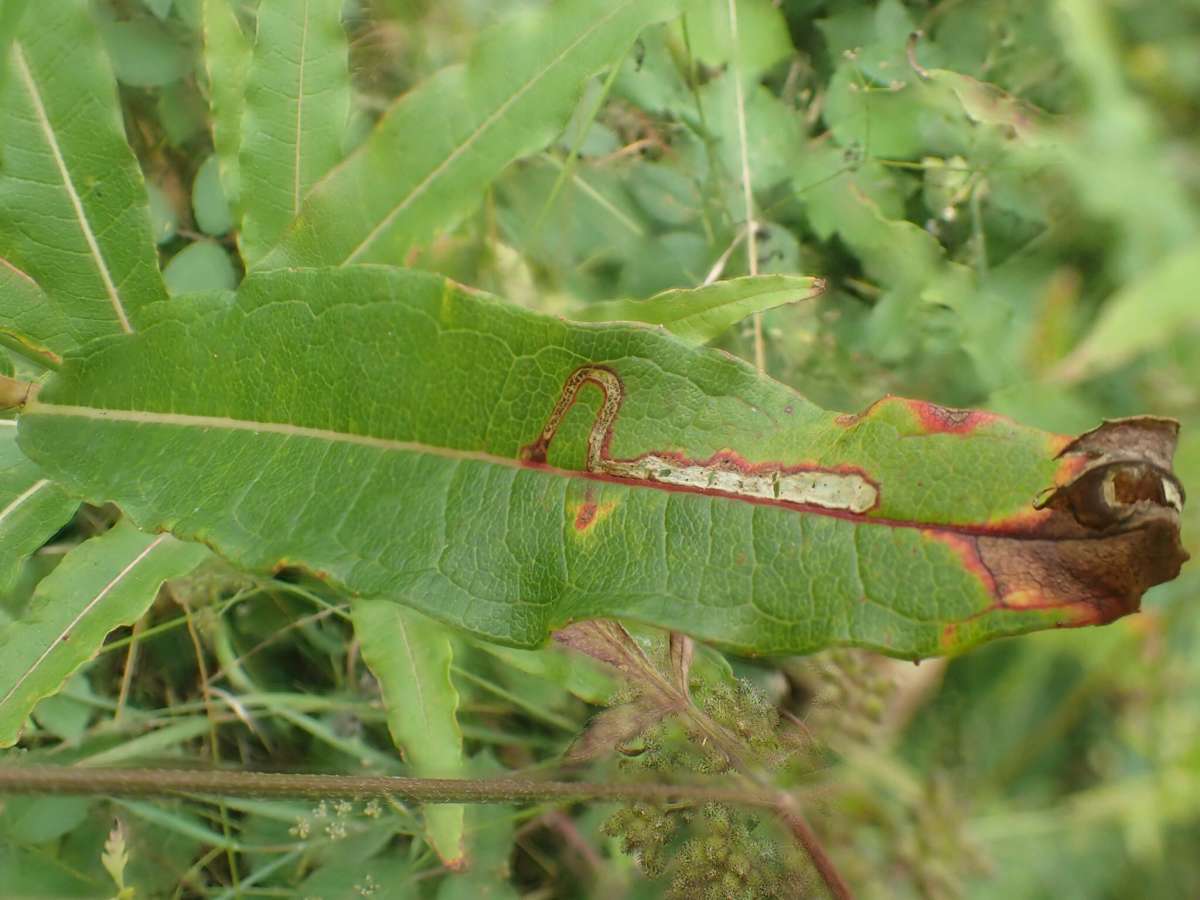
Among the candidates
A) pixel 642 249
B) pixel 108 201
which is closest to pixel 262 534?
pixel 108 201

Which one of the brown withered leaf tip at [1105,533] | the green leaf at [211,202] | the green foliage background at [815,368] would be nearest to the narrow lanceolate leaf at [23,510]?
the green foliage background at [815,368]

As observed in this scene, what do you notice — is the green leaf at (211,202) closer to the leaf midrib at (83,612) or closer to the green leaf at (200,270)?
the green leaf at (200,270)

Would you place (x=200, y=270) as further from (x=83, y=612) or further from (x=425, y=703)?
(x=425, y=703)

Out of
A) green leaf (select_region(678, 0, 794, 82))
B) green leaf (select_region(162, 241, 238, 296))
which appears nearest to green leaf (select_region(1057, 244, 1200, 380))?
green leaf (select_region(678, 0, 794, 82))

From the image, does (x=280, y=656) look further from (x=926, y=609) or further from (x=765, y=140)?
(x=765, y=140)

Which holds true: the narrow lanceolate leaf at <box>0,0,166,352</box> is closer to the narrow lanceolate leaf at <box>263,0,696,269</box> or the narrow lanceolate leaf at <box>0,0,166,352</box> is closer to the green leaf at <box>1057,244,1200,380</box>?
the narrow lanceolate leaf at <box>263,0,696,269</box>

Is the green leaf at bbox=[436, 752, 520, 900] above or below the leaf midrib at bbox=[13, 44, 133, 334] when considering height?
below

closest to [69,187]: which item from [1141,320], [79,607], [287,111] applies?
[287,111]
